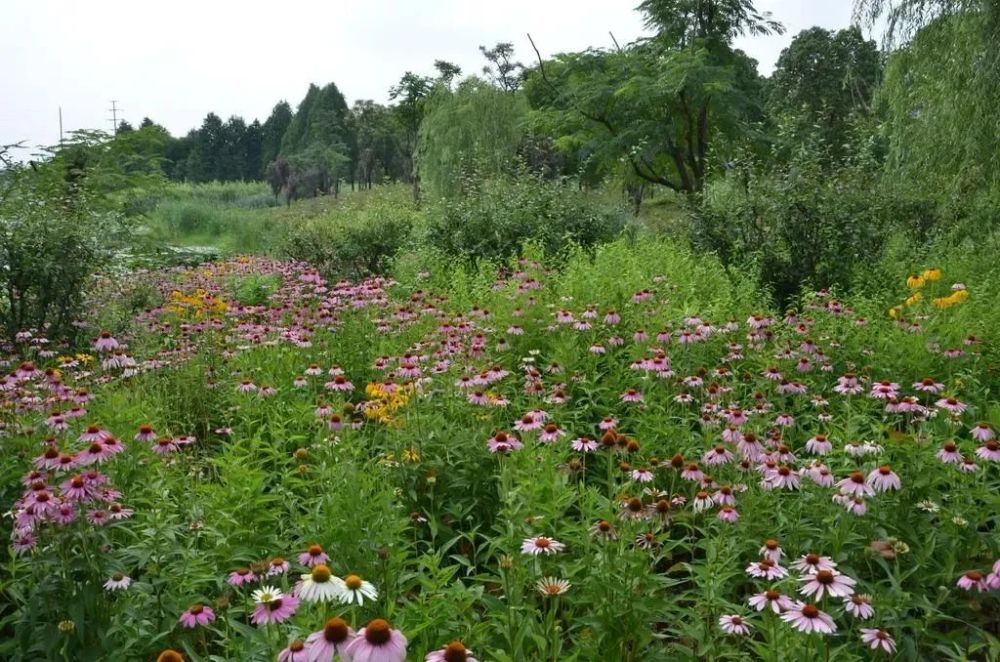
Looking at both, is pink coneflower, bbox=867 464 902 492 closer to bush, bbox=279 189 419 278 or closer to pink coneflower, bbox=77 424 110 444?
pink coneflower, bbox=77 424 110 444

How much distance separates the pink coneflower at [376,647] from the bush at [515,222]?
693cm

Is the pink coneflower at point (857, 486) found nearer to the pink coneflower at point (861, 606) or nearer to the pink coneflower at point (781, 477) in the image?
the pink coneflower at point (781, 477)

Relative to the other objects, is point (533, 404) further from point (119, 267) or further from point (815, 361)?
point (119, 267)

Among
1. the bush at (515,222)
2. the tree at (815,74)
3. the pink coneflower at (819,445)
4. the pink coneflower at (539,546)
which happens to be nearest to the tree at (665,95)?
the bush at (515,222)

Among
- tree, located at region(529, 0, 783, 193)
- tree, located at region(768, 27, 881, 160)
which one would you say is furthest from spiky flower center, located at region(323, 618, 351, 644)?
tree, located at region(768, 27, 881, 160)

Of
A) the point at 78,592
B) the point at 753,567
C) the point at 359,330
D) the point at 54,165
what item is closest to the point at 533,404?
the point at 753,567

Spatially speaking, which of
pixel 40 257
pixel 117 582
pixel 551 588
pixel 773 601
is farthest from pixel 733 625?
pixel 40 257

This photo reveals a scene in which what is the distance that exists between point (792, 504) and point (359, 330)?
2.99 metres

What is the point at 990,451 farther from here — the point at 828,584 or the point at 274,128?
the point at 274,128

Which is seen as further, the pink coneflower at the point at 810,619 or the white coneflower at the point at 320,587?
the pink coneflower at the point at 810,619

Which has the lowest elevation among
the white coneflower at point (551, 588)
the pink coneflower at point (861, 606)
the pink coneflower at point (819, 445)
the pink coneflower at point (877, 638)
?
the pink coneflower at point (877, 638)

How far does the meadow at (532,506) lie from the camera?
1.76 meters

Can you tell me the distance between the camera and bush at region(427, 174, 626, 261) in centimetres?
827

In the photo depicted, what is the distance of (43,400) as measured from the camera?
3.02m
